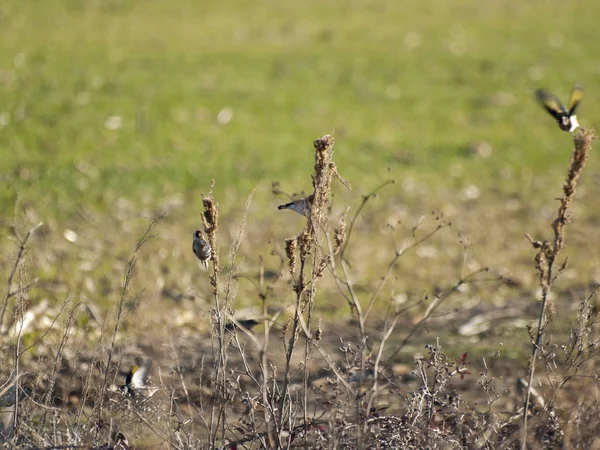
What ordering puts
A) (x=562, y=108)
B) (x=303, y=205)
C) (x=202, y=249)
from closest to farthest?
(x=303, y=205) < (x=202, y=249) < (x=562, y=108)

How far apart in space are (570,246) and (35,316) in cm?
576

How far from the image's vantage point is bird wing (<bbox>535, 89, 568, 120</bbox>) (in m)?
4.84

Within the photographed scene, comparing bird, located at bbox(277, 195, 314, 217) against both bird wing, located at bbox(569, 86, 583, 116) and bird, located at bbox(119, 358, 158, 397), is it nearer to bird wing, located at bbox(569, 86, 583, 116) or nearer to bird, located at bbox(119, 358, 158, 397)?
bird, located at bbox(119, 358, 158, 397)

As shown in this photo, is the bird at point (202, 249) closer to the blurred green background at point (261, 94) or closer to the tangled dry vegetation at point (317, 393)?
the tangled dry vegetation at point (317, 393)

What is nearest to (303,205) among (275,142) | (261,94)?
(275,142)

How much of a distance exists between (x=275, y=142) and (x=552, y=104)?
5946mm

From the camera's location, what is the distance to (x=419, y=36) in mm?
16156

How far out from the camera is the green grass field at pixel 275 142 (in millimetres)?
7617

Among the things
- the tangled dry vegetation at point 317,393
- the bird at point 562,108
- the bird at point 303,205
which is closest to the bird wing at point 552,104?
the bird at point 562,108

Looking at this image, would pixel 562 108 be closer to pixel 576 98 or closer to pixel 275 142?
pixel 576 98

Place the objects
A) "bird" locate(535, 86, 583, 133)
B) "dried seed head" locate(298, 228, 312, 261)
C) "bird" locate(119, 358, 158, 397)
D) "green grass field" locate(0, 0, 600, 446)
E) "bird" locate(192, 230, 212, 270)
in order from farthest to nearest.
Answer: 1. "green grass field" locate(0, 0, 600, 446)
2. "bird" locate(535, 86, 583, 133)
3. "bird" locate(119, 358, 158, 397)
4. "bird" locate(192, 230, 212, 270)
5. "dried seed head" locate(298, 228, 312, 261)

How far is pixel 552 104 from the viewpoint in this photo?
5098 millimetres

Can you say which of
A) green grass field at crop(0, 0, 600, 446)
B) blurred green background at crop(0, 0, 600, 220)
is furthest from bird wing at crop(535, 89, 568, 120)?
blurred green background at crop(0, 0, 600, 220)

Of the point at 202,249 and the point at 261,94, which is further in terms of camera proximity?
the point at 261,94
